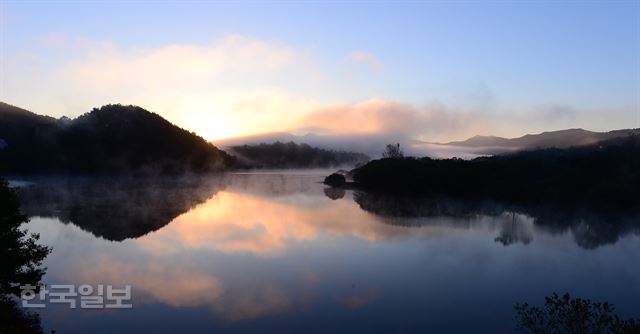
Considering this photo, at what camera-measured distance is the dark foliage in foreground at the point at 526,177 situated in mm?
48812

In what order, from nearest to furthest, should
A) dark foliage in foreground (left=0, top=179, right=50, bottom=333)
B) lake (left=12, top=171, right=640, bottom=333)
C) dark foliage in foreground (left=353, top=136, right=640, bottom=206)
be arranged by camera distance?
dark foliage in foreground (left=0, top=179, right=50, bottom=333) < lake (left=12, top=171, right=640, bottom=333) < dark foliage in foreground (left=353, top=136, right=640, bottom=206)

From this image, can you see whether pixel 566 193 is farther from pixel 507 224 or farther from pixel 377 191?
pixel 377 191

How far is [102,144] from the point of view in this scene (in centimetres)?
10931

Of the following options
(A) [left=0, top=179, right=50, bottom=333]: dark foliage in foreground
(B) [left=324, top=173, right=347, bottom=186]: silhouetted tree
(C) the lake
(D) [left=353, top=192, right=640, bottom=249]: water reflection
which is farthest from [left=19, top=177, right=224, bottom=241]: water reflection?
(B) [left=324, top=173, right=347, bottom=186]: silhouetted tree

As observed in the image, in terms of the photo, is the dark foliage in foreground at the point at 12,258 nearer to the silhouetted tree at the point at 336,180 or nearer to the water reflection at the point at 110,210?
the water reflection at the point at 110,210

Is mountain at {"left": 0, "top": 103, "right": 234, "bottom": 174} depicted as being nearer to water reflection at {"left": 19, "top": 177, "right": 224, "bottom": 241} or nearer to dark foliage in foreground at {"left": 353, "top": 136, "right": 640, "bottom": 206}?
water reflection at {"left": 19, "top": 177, "right": 224, "bottom": 241}

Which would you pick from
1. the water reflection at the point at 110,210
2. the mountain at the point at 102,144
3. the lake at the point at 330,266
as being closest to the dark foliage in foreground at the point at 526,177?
the lake at the point at 330,266

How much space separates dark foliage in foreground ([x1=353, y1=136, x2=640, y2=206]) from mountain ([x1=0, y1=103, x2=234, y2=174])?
6568 centimetres

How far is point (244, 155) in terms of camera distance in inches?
7195

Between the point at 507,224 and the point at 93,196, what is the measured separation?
45.0m

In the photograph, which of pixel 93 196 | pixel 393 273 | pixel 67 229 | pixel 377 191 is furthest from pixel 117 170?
pixel 393 273

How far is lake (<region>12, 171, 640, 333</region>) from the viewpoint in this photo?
13519mm

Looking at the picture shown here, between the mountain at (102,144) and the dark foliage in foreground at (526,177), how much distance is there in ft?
215

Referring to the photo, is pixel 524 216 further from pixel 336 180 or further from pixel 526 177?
pixel 336 180
